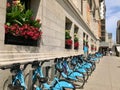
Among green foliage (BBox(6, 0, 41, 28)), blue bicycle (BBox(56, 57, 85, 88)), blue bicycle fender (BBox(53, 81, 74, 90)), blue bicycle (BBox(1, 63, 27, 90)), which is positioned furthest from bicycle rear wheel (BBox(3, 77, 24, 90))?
blue bicycle (BBox(56, 57, 85, 88))

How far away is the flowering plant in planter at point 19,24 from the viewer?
688cm

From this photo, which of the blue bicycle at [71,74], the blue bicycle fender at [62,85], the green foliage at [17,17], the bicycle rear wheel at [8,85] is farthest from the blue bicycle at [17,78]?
the blue bicycle at [71,74]

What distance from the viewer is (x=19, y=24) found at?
714 centimetres

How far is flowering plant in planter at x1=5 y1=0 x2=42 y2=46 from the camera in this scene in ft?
22.6

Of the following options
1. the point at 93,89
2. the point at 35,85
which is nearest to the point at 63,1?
the point at 93,89

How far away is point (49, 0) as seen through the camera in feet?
32.2

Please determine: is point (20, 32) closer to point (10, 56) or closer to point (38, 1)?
point (10, 56)

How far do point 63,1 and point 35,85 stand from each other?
25.2ft

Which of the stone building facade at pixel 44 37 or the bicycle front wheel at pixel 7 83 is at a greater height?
the stone building facade at pixel 44 37

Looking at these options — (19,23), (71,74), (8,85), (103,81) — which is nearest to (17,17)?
(19,23)

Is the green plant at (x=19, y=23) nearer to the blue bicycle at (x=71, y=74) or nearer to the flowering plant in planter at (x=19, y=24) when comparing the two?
the flowering plant in planter at (x=19, y=24)

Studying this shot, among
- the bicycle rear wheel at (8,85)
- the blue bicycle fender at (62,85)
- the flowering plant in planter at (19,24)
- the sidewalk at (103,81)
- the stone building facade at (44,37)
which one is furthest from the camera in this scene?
the sidewalk at (103,81)

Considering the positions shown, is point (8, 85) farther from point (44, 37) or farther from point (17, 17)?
point (44, 37)

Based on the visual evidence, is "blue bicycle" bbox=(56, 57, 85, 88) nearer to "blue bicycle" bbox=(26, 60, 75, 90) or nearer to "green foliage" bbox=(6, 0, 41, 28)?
"green foliage" bbox=(6, 0, 41, 28)
